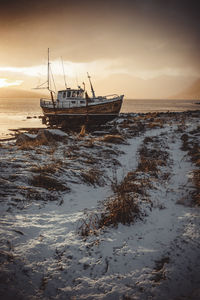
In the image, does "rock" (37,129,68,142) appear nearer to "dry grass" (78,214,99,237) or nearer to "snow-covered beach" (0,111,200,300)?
"snow-covered beach" (0,111,200,300)

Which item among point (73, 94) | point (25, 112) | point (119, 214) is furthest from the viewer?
point (25, 112)

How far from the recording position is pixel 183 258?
6.69 ft

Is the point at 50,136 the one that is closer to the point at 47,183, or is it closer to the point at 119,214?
the point at 47,183

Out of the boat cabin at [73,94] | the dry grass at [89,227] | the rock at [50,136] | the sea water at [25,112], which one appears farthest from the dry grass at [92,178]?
the boat cabin at [73,94]

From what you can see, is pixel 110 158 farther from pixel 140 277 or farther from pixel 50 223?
pixel 140 277

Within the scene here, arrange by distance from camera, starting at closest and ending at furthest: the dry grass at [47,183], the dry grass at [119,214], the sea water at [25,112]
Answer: the dry grass at [119,214], the dry grass at [47,183], the sea water at [25,112]

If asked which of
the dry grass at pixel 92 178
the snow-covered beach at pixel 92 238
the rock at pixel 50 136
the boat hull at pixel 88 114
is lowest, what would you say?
the snow-covered beach at pixel 92 238

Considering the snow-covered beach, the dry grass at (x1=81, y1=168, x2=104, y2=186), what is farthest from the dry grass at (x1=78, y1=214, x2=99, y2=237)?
the dry grass at (x1=81, y1=168, x2=104, y2=186)

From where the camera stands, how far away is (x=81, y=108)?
2039cm

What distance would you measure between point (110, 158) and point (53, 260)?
501 cm

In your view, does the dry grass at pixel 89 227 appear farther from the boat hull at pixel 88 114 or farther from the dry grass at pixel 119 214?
the boat hull at pixel 88 114

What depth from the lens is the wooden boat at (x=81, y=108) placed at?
20.1m

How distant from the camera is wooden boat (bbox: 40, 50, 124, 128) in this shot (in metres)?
20.1

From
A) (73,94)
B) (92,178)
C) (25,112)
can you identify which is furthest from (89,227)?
(25,112)
